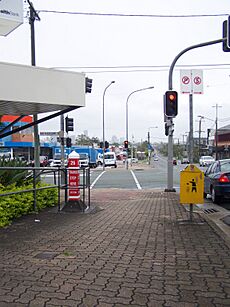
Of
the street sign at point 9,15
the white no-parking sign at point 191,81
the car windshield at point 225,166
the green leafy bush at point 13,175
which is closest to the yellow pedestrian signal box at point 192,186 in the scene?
the green leafy bush at point 13,175

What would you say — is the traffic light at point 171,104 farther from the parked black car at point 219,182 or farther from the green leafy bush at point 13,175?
the green leafy bush at point 13,175

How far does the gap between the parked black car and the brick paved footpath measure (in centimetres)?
393

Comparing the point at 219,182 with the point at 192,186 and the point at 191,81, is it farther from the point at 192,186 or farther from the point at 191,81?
the point at 192,186

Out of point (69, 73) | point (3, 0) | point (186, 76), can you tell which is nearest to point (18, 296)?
point (69, 73)

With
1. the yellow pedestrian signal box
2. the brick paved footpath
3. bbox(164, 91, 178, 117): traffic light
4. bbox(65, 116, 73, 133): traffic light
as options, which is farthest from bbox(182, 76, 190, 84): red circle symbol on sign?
bbox(65, 116, 73, 133): traffic light

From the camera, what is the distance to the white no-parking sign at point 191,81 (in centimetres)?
1392

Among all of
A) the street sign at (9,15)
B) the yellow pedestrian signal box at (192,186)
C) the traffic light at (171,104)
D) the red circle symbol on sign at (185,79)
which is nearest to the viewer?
the yellow pedestrian signal box at (192,186)

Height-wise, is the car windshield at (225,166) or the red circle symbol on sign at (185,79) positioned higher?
the red circle symbol on sign at (185,79)

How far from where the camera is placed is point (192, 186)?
912 centimetres


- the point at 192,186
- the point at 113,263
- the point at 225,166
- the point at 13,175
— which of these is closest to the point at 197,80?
the point at 225,166

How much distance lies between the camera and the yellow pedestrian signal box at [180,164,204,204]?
9.06m

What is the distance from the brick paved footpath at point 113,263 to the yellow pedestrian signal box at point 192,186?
559mm

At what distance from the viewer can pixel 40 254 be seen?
6.14 meters

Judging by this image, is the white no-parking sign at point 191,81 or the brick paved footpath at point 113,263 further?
the white no-parking sign at point 191,81
